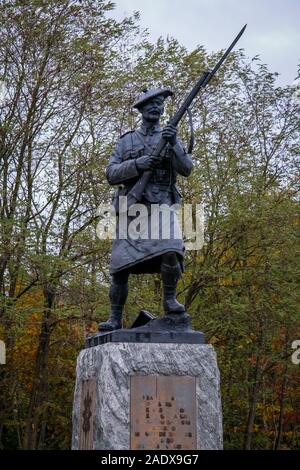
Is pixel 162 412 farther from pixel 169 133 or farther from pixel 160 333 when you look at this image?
pixel 169 133

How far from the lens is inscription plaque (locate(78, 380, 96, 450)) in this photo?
21.3 ft

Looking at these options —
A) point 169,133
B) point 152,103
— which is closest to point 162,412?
point 169,133

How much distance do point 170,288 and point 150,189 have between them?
2.79 ft

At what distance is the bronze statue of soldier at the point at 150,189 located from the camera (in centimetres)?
688

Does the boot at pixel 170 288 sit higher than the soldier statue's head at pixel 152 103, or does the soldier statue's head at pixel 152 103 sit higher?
the soldier statue's head at pixel 152 103

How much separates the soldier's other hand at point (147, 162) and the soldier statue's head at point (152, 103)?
0.49m

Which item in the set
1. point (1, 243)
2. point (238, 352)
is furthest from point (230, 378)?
point (1, 243)

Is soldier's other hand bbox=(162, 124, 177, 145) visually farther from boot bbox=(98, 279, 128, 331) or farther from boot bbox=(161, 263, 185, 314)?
boot bbox=(98, 279, 128, 331)

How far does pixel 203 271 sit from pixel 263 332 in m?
1.98

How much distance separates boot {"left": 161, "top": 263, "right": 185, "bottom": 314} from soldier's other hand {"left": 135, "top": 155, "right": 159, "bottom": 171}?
81 cm

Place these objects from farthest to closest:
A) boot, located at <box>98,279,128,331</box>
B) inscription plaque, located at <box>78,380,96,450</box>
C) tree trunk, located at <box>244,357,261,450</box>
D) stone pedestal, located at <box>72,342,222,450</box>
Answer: tree trunk, located at <box>244,357,261,450</box> < boot, located at <box>98,279,128,331</box> < inscription plaque, located at <box>78,380,96,450</box> < stone pedestal, located at <box>72,342,222,450</box>

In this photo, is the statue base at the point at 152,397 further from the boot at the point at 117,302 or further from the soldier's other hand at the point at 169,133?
the soldier's other hand at the point at 169,133

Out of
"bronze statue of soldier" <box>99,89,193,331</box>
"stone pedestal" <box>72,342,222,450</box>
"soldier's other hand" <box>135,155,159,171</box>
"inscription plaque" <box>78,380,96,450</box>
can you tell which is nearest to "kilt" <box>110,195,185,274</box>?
"bronze statue of soldier" <box>99,89,193,331</box>

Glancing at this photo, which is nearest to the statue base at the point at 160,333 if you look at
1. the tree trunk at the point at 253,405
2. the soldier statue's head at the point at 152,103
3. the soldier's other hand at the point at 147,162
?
the soldier's other hand at the point at 147,162
